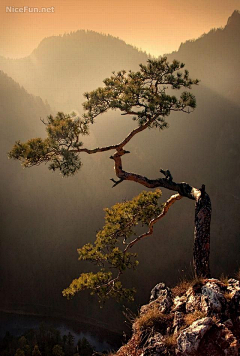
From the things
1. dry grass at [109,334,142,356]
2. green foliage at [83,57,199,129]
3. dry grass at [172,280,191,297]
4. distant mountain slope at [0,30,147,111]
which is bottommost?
dry grass at [109,334,142,356]

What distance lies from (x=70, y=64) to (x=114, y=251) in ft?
351

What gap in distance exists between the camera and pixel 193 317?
5957mm

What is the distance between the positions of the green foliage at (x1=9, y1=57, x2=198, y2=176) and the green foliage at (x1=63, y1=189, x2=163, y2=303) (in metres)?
2.07

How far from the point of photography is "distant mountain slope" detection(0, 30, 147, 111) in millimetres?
92188

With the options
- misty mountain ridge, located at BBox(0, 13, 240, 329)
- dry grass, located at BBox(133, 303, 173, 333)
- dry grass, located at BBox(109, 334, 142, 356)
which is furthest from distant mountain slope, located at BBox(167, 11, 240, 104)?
dry grass, located at BBox(109, 334, 142, 356)

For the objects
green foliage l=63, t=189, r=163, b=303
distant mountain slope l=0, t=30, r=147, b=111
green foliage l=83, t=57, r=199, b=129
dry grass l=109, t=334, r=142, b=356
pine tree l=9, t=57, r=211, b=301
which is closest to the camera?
dry grass l=109, t=334, r=142, b=356

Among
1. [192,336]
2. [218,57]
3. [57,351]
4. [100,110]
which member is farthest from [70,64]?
[192,336]

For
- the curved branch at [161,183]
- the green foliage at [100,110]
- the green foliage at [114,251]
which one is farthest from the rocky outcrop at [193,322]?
the green foliage at [100,110]

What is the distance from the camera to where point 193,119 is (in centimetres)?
5847

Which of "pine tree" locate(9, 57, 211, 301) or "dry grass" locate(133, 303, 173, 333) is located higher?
"pine tree" locate(9, 57, 211, 301)

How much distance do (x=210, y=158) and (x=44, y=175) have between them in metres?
33.5

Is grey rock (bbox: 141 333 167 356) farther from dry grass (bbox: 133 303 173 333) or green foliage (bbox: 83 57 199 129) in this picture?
green foliage (bbox: 83 57 199 129)

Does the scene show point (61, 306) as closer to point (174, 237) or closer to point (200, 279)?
point (174, 237)

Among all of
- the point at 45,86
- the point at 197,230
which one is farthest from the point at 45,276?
the point at 45,86
